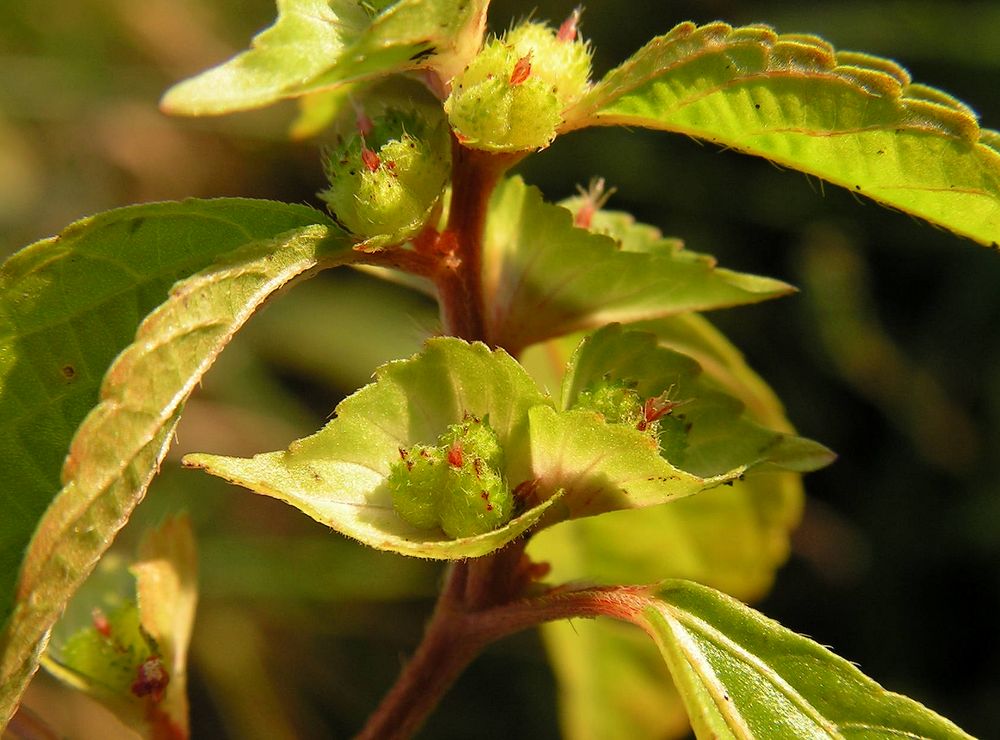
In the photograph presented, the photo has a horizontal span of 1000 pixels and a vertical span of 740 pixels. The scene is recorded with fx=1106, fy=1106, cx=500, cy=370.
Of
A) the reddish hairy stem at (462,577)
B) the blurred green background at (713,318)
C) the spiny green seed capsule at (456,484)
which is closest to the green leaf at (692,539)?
the reddish hairy stem at (462,577)

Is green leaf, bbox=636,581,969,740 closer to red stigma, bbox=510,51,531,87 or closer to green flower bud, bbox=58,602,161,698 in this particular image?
red stigma, bbox=510,51,531,87

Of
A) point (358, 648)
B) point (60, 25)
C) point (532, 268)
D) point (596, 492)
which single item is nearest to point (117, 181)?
point (60, 25)

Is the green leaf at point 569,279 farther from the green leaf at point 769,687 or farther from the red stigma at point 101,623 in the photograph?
the red stigma at point 101,623

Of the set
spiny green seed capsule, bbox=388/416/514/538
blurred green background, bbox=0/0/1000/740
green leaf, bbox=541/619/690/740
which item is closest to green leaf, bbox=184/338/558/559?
spiny green seed capsule, bbox=388/416/514/538

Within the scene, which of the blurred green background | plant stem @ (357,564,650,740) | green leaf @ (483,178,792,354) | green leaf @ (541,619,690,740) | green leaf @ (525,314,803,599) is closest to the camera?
plant stem @ (357,564,650,740)

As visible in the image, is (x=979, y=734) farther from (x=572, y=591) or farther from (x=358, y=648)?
(x=572, y=591)

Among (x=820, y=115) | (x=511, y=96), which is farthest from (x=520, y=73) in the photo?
(x=820, y=115)
